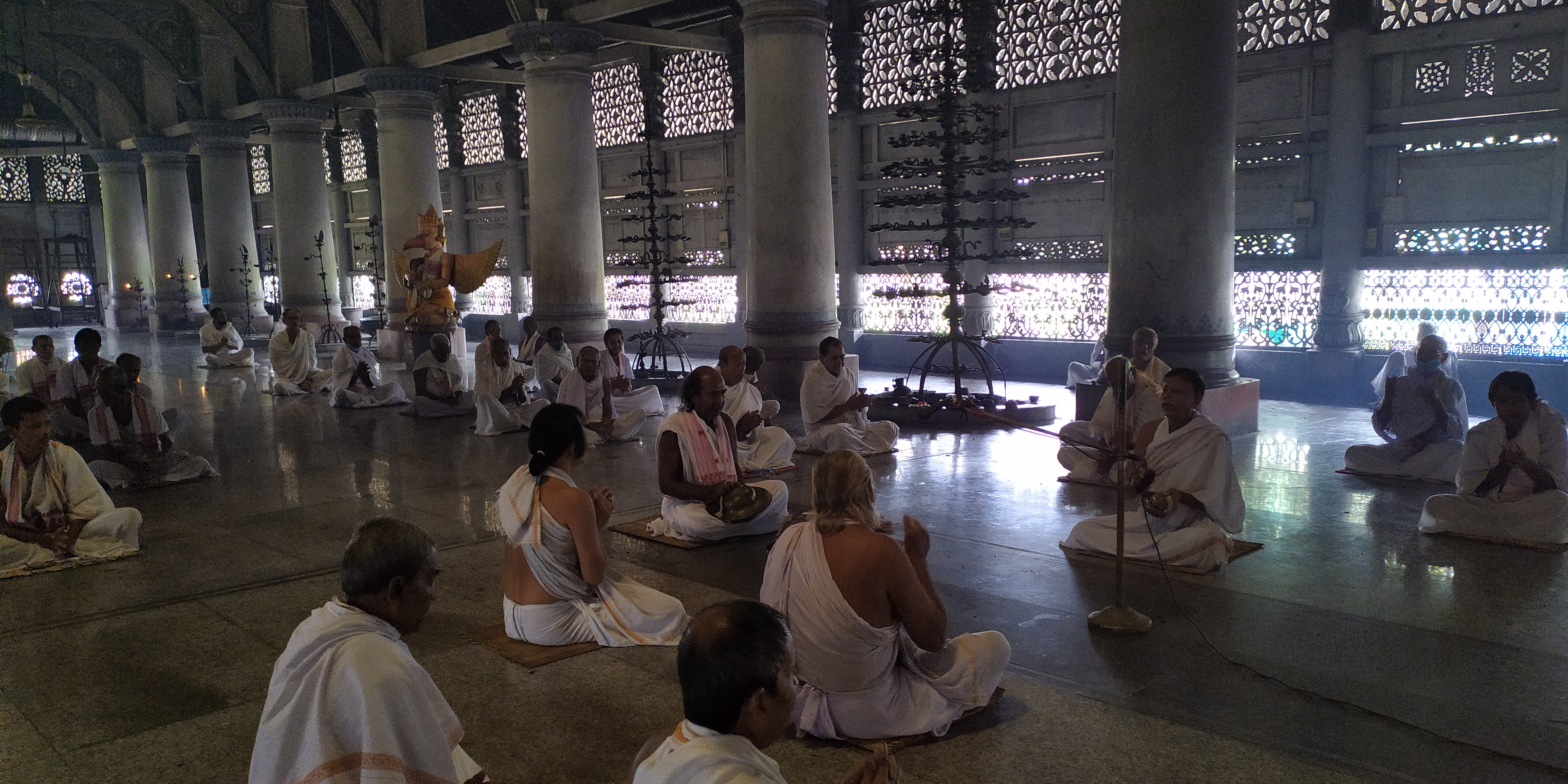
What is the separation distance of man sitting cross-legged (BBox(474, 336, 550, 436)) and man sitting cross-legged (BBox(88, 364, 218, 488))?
11.1 ft

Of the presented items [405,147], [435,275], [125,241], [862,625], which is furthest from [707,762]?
[125,241]

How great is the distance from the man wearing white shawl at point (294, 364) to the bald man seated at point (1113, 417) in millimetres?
11996

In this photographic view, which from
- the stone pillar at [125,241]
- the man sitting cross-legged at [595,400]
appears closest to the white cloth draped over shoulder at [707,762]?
the man sitting cross-legged at [595,400]

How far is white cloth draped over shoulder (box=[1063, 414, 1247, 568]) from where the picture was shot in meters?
5.86

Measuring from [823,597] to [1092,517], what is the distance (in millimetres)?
3307

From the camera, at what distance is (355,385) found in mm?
14680

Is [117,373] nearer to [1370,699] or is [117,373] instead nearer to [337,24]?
[1370,699]

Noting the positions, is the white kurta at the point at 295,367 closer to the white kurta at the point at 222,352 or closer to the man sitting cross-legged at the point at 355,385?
the man sitting cross-legged at the point at 355,385

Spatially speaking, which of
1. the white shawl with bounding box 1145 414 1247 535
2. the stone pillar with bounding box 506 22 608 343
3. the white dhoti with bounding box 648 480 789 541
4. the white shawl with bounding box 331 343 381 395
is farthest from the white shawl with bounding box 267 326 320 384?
the white shawl with bounding box 1145 414 1247 535

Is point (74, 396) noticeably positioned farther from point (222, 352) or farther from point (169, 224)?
point (169, 224)

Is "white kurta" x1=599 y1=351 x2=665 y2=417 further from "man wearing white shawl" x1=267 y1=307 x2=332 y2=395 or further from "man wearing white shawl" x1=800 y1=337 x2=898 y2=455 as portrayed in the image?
"man wearing white shawl" x1=267 y1=307 x2=332 y2=395

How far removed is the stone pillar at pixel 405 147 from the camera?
1872 centimetres

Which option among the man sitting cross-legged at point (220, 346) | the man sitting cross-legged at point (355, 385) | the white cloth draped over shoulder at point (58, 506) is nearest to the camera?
the white cloth draped over shoulder at point (58, 506)

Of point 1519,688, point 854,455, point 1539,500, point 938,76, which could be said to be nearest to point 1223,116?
point 938,76
